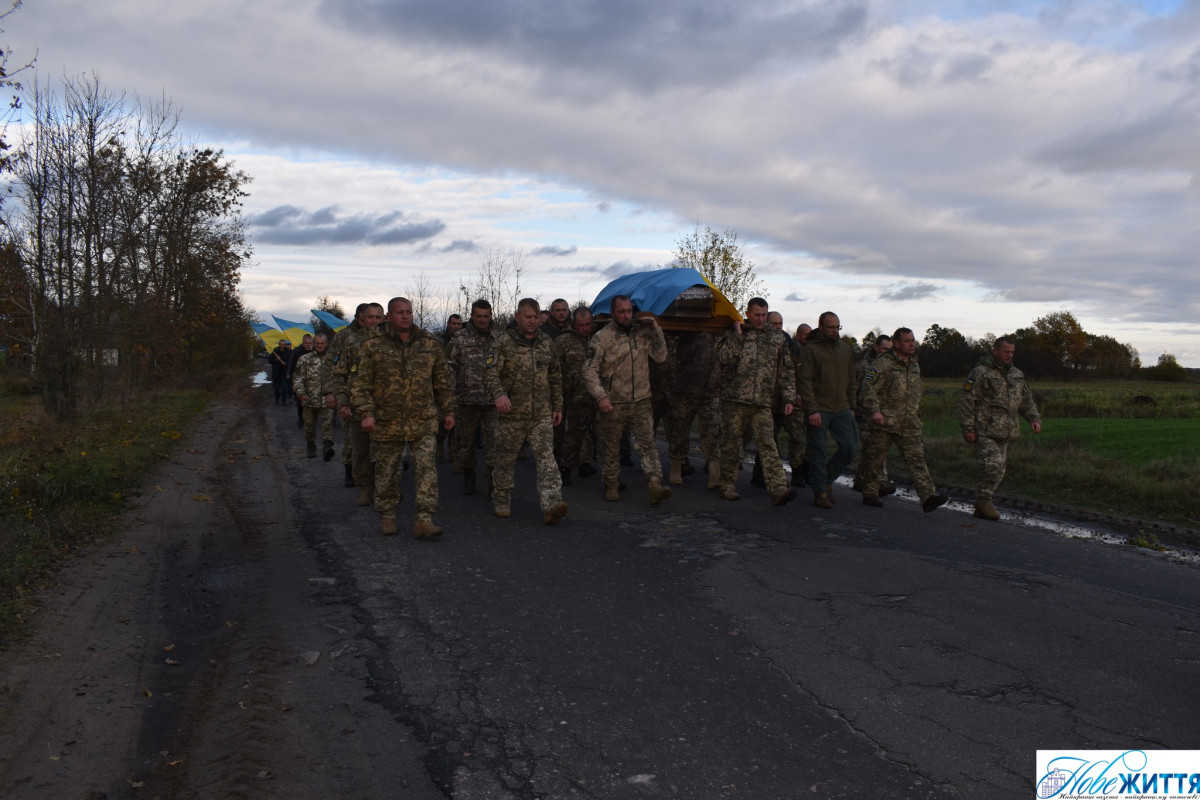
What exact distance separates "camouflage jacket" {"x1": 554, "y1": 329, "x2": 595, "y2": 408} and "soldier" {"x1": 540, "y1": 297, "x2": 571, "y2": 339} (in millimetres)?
720

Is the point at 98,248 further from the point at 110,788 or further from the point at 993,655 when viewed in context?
the point at 993,655

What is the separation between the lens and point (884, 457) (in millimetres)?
10008

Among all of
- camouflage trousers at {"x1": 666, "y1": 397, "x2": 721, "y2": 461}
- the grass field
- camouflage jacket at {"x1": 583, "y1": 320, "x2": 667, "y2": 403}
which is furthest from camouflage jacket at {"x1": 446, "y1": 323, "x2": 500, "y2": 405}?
the grass field

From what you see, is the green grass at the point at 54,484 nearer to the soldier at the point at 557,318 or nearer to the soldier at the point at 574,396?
the soldier at the point at 574,396

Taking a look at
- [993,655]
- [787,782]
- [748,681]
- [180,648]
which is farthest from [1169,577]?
[180,648]

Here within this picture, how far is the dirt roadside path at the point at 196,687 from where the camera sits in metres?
3.69

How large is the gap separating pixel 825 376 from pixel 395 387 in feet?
16.0

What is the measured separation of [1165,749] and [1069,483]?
30.2 ft

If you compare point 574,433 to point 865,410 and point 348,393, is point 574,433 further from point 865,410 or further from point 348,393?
point 865,410

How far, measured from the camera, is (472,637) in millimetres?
5328

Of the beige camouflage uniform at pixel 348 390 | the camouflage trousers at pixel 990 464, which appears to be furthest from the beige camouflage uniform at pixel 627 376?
the camouflage trousers at pixel 990 464

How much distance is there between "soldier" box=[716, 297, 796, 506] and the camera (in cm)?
977

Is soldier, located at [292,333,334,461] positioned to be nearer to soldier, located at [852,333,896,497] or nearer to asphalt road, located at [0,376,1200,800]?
asphalt road, located at [0,376,1200,800]

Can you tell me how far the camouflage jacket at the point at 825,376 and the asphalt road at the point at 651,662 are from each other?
6.13 ft
